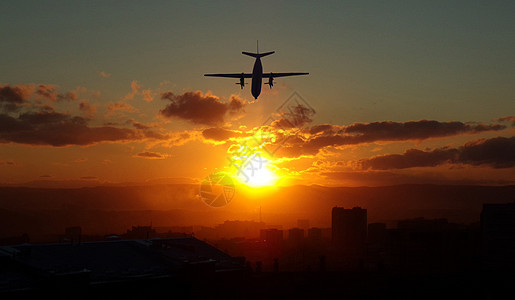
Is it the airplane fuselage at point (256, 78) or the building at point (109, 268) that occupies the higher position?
the airplane fuselage at point (256, 78)

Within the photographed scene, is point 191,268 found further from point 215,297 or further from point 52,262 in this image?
point 52,262

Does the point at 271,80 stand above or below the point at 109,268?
above

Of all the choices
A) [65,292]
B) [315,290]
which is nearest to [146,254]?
[65,292]

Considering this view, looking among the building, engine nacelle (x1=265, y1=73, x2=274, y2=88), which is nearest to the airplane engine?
engine nacelle (x1=265, y1=73, x2=274, y2=88)

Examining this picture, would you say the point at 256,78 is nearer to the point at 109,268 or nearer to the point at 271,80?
the point at 271,80

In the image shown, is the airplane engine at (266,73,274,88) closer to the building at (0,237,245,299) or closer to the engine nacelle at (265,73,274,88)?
the engine nacelle at (265,73,274,88)

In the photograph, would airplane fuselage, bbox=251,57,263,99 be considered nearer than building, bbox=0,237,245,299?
No

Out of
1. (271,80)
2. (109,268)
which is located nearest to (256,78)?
(271,80)

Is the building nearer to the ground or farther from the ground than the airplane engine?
nearer to the ground

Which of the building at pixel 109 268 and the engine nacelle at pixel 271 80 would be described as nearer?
the building at pixel 109 268

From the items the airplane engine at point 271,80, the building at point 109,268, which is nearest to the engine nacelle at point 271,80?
the airplane engine at point 271,80

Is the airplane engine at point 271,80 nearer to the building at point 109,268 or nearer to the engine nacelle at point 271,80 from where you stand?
the engine nacelle at point 271,80
